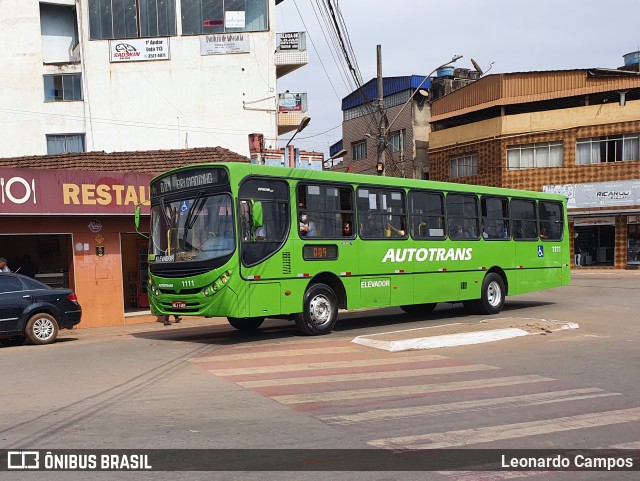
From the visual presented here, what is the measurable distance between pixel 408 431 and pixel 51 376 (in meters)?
5.86

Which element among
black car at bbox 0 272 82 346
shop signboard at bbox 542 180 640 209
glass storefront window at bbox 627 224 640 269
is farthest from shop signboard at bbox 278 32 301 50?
black car at bbox 0 272 82 346

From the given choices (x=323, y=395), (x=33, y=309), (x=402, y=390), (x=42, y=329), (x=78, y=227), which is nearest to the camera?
(x=323, y=395)

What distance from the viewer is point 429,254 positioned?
51.3 ft

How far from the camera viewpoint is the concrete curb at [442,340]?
11383mm

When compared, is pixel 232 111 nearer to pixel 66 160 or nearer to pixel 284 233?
pixel 66 160

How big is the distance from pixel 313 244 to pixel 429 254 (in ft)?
12.2

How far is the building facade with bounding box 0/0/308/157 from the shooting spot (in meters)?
38.9

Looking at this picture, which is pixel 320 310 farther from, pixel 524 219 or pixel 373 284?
pixel 524 219

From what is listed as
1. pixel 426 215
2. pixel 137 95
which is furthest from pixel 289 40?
pixel 426 215

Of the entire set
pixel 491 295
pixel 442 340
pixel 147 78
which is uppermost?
pixel 147 78

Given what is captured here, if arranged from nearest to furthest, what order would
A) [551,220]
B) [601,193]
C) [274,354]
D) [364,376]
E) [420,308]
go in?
1. [364,376]
2. [274,354]
3. [420,308]
4. [551,220]
5. [601,193]

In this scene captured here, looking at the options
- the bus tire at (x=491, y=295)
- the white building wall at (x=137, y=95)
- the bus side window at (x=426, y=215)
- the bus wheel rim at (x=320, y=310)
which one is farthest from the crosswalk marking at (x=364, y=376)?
the white building wall at (x=137, y=95)

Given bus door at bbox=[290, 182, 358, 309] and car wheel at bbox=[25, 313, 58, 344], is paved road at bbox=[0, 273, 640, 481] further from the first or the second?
bus door at bbox=[290, 182, 358, 309]

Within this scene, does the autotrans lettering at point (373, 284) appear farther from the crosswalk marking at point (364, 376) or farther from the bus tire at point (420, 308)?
the crosswalk marking at point (364, 376)
